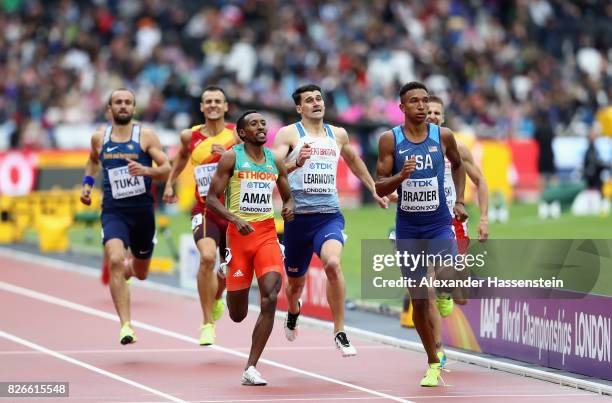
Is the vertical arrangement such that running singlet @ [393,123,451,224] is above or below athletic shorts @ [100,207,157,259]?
above

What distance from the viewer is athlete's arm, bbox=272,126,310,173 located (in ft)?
43.8

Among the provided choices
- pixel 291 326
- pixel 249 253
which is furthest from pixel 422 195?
pixel 291 326

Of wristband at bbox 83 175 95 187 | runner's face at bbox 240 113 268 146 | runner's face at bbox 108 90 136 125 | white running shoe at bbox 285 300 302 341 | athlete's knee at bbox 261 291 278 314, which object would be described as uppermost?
runner's face at bbox 108 90 136 125

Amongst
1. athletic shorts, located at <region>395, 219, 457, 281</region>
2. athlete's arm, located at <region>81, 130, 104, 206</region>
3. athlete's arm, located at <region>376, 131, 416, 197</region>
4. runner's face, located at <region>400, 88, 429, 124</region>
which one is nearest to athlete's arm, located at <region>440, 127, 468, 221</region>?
athletic shorts, located at <region>395, 219, 457, 281</region>

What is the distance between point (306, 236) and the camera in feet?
44.7

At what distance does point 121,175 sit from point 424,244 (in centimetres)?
364

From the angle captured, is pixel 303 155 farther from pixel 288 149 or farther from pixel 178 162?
pixel 178 162

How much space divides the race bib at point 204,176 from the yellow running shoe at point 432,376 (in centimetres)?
362

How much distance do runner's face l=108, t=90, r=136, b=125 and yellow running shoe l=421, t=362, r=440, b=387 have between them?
14.2 ft

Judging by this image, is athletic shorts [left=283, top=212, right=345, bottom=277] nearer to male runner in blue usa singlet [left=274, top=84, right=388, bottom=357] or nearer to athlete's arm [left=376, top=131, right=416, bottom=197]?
male runner in blue usa singlet [left=274, top=84, right=388, bottom=357]

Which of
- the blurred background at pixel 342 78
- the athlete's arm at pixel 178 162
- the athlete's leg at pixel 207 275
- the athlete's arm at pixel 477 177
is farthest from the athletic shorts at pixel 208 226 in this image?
the blurred background at pixel 342 78

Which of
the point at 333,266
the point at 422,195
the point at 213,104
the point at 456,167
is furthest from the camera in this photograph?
the point at 213,104

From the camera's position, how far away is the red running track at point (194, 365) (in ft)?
39.3

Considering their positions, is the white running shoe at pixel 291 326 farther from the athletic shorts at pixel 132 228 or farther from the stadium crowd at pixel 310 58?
the stadium crowd at pixel 310 58
